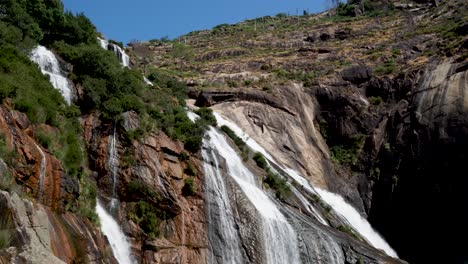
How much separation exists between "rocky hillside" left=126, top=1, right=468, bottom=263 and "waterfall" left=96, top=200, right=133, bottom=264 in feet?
68.4

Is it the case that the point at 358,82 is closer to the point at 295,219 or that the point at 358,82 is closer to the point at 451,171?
the point at 451,171

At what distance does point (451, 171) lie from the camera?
38.5 metres

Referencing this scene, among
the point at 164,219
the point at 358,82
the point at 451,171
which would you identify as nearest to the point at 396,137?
the point at 451,171

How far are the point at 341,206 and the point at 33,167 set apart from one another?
2676 cm

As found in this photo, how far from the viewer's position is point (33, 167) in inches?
729

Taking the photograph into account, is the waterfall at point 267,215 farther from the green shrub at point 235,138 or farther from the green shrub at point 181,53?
the green shrub at point 181,53

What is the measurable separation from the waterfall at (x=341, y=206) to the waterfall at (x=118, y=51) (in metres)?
9.39

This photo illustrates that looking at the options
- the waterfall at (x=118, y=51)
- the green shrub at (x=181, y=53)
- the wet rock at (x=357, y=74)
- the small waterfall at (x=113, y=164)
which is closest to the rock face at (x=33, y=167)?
the small waterfall at (x=113, y=164)

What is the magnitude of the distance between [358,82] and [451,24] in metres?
18.7

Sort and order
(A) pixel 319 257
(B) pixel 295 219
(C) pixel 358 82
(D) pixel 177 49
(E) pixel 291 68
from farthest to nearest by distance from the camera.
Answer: (D) pixel 177 49, (E) pixel 291 68, (C) pixel 358 82, (B) pixel 295 219, (A) pixel 319 257

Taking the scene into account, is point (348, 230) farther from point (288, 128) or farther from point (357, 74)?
point (357, 74)

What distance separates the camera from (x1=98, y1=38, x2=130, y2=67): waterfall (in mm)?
42719

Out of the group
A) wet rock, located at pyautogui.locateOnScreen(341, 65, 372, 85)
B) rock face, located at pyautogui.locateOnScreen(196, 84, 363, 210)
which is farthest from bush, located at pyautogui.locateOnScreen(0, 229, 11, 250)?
wet rock, located at pyautogui.locateOnScreen(341, 65, 372, 85)

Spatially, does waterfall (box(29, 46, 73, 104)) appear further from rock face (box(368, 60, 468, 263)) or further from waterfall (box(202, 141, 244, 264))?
rock face (box(368, 60, 468, 263))
